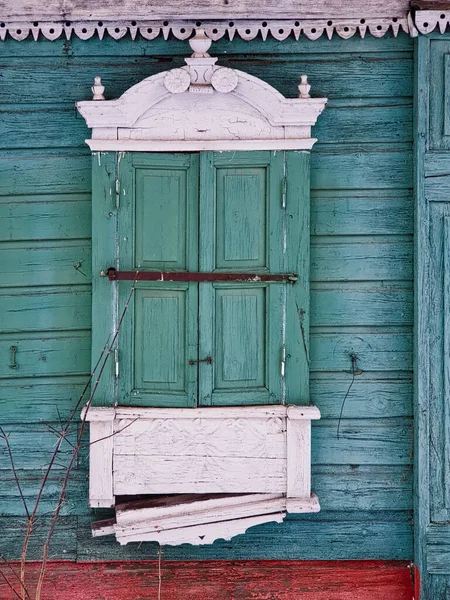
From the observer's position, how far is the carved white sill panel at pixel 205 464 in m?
2.90

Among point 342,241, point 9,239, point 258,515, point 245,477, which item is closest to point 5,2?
point 9,239

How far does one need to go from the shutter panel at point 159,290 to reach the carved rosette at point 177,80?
33 centimetres

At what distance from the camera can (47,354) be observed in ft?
10.1

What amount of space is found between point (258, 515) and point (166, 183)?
1656 millimetres

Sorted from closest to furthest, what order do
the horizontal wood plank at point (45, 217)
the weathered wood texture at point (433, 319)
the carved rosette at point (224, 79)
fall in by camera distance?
the carved rosette at point (224, 79) → the weathered wood texture at point (433, 319) → the horizontal wood plank at point (45, 217)

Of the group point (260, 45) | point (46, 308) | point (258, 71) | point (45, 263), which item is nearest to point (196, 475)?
point (46, 308)

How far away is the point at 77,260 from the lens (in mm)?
3055

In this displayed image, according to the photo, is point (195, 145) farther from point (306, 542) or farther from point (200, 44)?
point (306, 542)

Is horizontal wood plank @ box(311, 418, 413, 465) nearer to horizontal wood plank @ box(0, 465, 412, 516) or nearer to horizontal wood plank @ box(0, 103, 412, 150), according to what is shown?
horizontal wood plank @ box(0, 465, 412, 516)

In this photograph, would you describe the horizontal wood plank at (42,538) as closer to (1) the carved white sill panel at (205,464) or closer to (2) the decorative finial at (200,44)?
(1) the carved white sill panel at (205,464)

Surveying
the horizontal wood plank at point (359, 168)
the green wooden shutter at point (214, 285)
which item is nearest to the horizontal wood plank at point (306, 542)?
the green wooden shutter at point (214, 285)

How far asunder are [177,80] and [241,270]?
3.08 feet

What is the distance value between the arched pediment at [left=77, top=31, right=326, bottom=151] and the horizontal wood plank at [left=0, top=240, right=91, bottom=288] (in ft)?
1.73

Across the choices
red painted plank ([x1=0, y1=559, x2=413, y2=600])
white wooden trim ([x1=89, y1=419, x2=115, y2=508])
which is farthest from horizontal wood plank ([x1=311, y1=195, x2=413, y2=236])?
red painted plank ([x1=0, y1=559, x2=413, y2=600])
